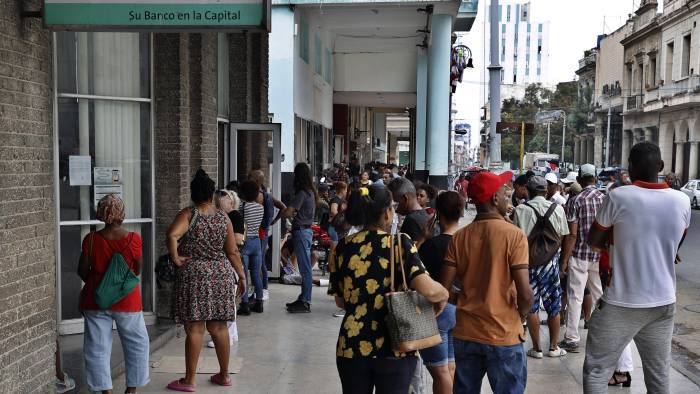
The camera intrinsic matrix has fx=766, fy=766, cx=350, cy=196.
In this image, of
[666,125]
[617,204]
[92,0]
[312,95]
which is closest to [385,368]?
[617,204]

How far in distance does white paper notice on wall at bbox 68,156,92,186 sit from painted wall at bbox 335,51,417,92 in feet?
62.2

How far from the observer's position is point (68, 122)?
7.71 m

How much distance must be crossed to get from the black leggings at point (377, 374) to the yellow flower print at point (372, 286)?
37cm

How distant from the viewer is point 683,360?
8594 mm

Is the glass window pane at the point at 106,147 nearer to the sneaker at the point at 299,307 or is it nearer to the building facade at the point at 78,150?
the building facade at the point at 78,150

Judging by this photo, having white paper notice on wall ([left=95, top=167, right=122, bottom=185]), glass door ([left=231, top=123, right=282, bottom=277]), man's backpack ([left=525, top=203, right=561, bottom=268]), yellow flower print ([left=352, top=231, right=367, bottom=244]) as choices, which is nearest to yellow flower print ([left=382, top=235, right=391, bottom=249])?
yellow flower print ([left=352, top=231, right=367, bottom=244])

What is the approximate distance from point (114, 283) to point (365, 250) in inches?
87.0

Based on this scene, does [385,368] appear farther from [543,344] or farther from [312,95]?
[312,95]

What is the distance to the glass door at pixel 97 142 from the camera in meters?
7.68

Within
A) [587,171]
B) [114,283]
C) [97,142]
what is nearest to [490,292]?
[114,283]

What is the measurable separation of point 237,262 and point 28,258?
5.53 ft

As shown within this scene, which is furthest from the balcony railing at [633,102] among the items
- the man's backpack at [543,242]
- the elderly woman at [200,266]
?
the elderly woman at [200,266]

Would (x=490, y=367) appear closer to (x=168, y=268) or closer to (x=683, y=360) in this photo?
(x=168, y=268)

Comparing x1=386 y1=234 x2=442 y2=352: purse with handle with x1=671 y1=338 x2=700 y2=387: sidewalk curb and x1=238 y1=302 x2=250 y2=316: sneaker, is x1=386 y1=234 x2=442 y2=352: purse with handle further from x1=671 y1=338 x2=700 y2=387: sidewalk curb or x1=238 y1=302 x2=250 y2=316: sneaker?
x1=238 y1=302 x2=250 y2=316: sneaker
